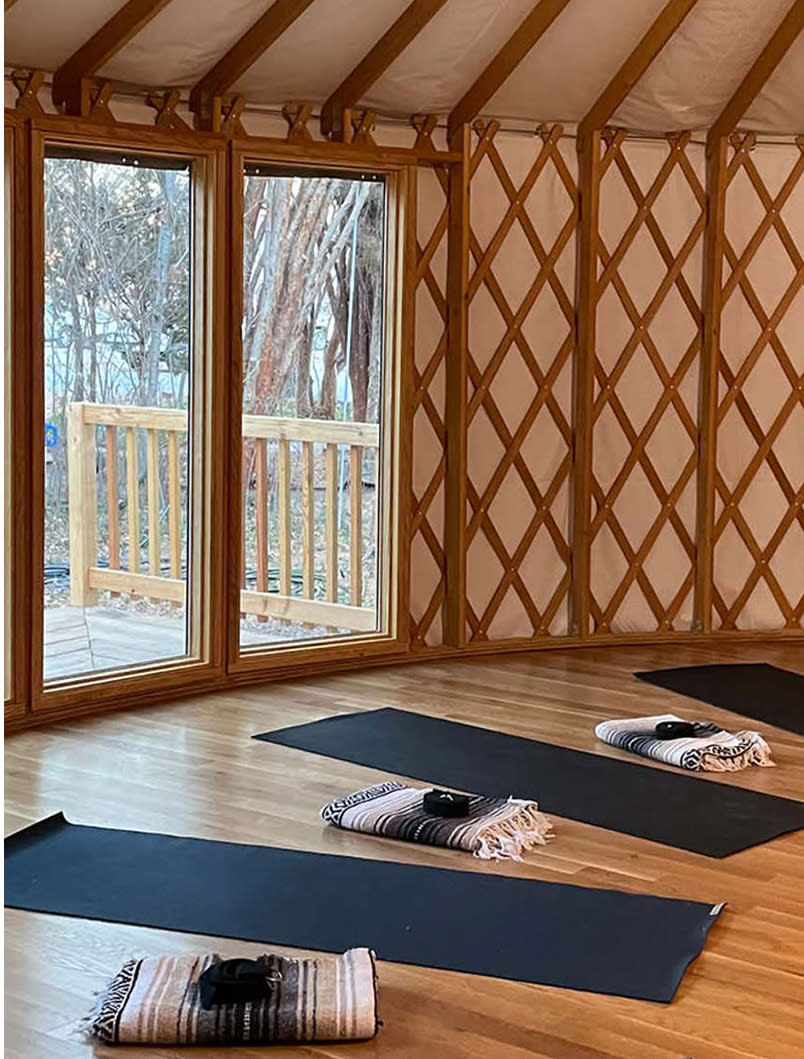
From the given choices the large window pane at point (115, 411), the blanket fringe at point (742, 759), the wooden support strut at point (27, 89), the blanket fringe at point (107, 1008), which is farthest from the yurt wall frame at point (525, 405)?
the blanket fringe at point (107, 1008)

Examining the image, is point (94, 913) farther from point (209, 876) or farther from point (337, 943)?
point (337, 943)

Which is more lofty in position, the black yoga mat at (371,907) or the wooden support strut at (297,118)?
the wooden support strut at (297,118)

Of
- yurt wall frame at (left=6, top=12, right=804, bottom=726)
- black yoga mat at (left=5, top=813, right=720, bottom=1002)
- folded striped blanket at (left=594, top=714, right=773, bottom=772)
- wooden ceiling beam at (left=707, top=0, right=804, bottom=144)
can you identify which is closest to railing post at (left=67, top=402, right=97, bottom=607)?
yurt wall frame at (left=6, top=12, right=804, bottom=726)

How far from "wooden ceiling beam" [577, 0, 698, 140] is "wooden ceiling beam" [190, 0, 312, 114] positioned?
3.76 ft

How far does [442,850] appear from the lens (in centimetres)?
281

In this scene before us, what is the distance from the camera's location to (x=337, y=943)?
2.29 m

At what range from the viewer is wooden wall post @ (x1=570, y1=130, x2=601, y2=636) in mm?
4809

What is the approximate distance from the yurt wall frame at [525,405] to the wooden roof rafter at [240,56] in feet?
0.27

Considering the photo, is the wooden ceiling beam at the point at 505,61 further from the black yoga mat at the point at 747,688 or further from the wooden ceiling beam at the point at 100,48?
the black yoga mat at the point at 747,688

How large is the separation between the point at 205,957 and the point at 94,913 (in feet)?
1.23

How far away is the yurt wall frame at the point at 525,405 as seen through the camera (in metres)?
4.35

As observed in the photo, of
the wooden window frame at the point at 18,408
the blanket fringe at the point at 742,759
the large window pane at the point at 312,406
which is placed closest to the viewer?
the blanket fringe at the point at 742,759

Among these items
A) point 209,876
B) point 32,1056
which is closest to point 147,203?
point 209,876

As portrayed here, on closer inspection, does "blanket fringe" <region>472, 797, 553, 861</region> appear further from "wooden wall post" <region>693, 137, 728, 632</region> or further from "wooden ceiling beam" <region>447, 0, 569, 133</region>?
"wooden ceiling beam" <region>447, 0, 569, 133</region>
